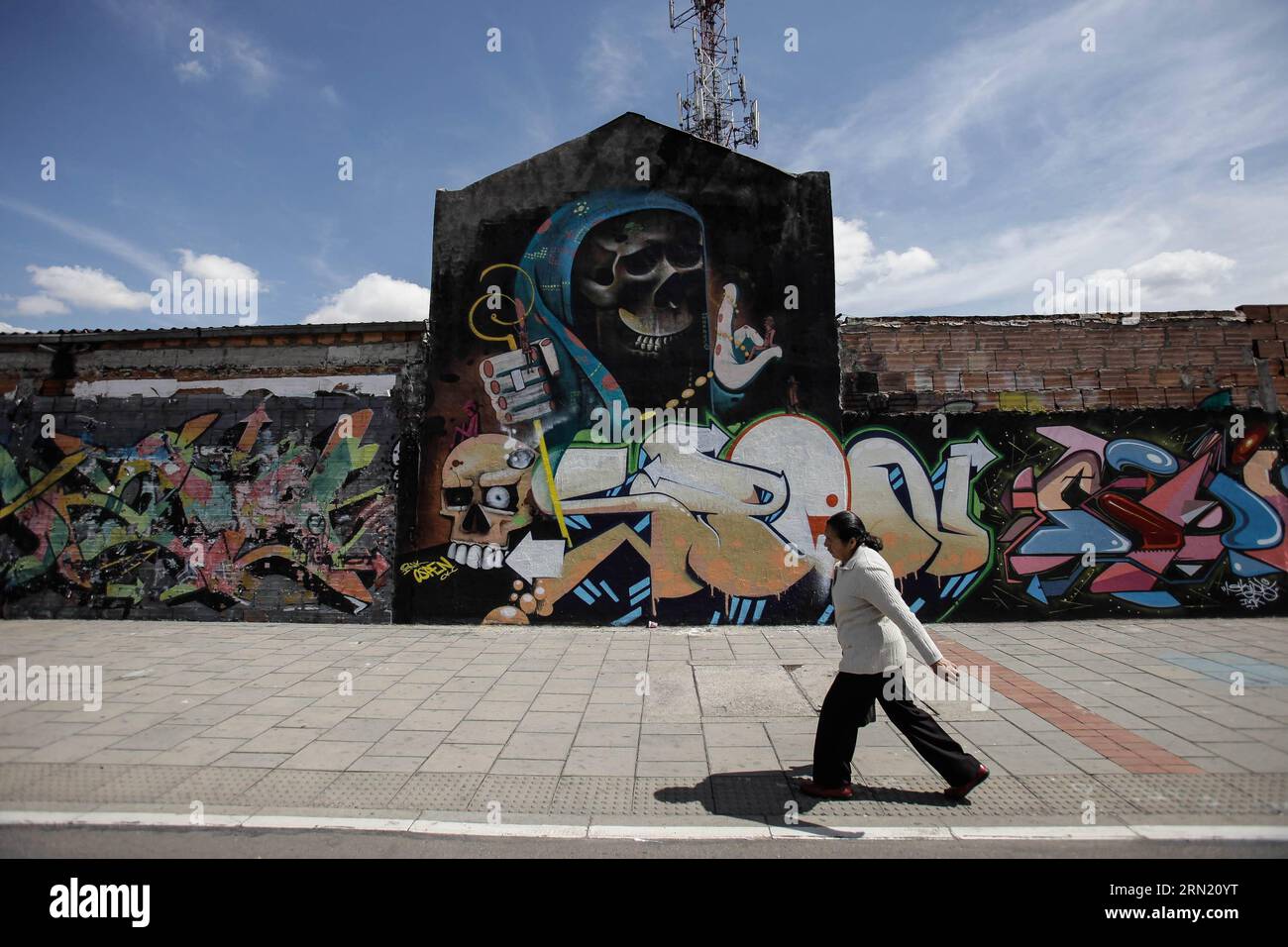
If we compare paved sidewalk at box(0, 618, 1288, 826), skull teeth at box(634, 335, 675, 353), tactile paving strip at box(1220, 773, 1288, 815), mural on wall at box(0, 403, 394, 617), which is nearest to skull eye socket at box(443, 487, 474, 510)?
mural on wall at box(0, 403, 394, 617)

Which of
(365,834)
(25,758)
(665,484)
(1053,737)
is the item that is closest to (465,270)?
(665,484)

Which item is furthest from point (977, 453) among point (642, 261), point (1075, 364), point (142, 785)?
point (142, 785)

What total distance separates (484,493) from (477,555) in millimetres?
858

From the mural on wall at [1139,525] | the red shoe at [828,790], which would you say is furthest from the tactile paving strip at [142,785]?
the mural on wall at [1139,525]

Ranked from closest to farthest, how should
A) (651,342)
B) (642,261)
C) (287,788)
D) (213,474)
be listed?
(287,788), (651,342), (642,261), (213,474)

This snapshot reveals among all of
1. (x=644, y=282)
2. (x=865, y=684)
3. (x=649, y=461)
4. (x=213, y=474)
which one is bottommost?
(x=865, y=684)

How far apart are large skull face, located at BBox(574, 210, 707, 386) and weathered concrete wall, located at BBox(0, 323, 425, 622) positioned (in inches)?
107

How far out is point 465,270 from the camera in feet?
32.1

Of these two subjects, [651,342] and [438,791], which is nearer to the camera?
[438,791]

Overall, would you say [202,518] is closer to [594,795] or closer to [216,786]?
[216,786]

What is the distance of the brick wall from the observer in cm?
922

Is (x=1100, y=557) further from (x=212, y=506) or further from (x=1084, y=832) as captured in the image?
(x=212, y=506)

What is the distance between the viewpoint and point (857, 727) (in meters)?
3.97
